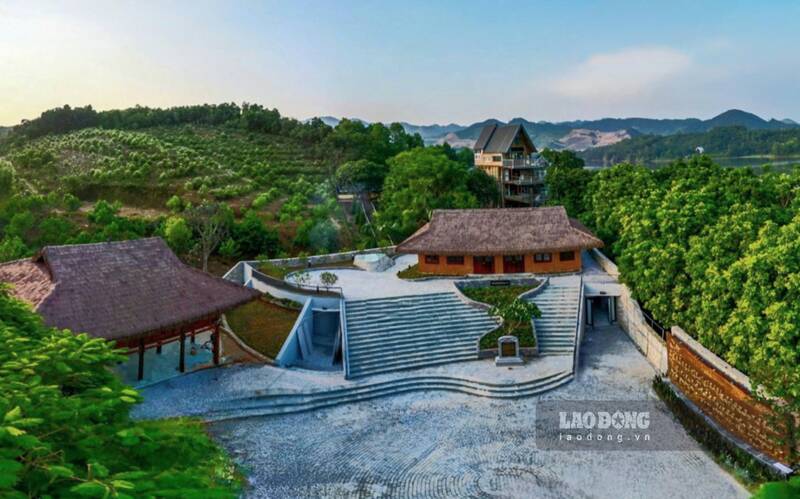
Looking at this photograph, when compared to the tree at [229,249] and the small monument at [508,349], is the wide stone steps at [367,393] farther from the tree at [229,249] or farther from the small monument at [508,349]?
the tree at [229,249]

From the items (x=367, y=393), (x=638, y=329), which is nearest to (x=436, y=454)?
(x=367, y=393)

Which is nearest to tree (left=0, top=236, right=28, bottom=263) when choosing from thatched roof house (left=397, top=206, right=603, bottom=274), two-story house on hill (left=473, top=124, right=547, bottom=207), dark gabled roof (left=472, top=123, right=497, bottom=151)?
thatched roof house (left=397, top=206, right=603, bottom=274)

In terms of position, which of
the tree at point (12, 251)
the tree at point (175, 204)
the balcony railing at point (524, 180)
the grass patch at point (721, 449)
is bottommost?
the grass patch at point (721, 449)

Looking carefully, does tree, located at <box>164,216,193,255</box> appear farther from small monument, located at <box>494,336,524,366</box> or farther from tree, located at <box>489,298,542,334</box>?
small monument, located at <box>494,336,524,366</box>

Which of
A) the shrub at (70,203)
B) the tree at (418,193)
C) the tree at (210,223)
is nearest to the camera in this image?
the tree at (210,223)

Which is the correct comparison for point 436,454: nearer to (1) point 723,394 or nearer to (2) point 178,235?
(1) point 723,394

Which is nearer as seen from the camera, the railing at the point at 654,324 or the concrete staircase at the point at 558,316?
the railing at the point at 654,324

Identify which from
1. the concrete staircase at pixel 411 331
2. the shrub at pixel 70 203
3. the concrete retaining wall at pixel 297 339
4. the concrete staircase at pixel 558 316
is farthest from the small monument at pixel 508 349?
the shrub at pixel 70 203
